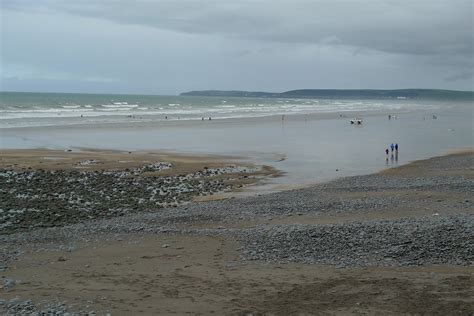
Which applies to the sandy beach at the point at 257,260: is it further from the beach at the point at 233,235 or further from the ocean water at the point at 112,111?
the ocean water at the point at 112,111

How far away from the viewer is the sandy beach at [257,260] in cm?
858

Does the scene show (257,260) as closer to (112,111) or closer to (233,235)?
(233,235)

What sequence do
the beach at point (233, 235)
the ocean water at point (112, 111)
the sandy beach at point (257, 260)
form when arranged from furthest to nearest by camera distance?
1. the ocean water at point (112, 111)
2. the beach at point (233, 235)
3. the sandy beach at point (257, 260)

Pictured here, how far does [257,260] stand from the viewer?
1124 centimetres

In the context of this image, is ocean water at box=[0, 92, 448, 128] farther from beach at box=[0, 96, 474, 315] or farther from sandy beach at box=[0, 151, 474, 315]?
sandy beach at box=[0, 151, 474, 315]

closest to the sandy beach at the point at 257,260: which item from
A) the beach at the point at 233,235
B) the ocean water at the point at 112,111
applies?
the beach at the point at 233,235

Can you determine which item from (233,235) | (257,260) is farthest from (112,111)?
(257,260)

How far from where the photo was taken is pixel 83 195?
797 inches

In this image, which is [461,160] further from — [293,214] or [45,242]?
[45,242]

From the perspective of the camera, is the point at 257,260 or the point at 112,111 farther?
the point at 112,111

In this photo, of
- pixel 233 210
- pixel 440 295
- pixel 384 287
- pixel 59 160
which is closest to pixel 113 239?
pixel 233 210

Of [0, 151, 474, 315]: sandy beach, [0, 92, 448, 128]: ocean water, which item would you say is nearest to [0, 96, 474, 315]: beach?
[0, 151, 474, 315]: sandy beach

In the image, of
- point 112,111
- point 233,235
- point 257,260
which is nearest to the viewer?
point 257,260

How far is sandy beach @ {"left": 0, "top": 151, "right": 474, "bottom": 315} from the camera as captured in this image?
8.58 metres
